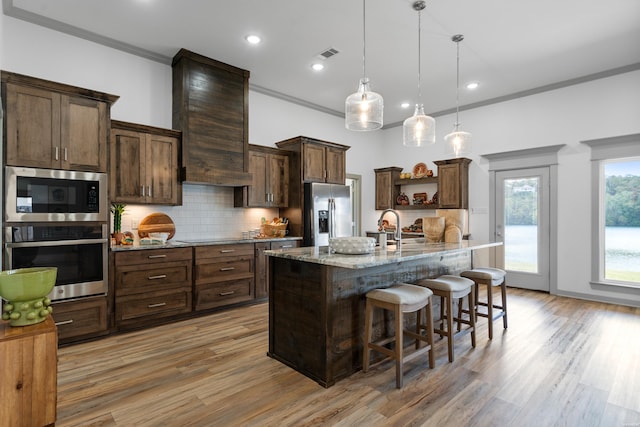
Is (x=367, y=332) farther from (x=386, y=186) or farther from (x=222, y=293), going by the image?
(x=386, y=186)

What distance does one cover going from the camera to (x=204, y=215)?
4.70m

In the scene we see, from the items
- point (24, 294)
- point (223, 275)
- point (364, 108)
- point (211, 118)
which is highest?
point (211, 118)

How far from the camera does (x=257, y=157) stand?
4.98 metres

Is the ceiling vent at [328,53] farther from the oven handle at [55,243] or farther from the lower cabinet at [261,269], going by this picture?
the oven handle at [55,243]

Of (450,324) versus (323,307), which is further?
(450,324)

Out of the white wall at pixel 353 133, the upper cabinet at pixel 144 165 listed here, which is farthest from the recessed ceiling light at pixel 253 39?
the upper cabinet at pixel 144 165

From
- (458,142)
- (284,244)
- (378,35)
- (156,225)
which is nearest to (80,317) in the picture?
(156,225)

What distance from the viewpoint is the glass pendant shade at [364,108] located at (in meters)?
3.03

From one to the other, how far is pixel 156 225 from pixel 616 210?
21.0ft

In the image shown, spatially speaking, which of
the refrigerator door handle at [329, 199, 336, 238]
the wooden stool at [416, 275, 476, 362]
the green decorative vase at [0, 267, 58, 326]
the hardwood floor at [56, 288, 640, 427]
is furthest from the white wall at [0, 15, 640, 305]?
the wooden stool at [416, 275, 476, 362]

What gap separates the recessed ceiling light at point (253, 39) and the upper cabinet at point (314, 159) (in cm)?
159

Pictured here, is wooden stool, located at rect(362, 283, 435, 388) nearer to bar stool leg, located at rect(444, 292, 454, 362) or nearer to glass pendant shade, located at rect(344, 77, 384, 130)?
bar stool leg, located at rect(444, 292, 454, 362)

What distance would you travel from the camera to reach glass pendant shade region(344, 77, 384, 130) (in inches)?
119

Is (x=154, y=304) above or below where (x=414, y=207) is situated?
below
